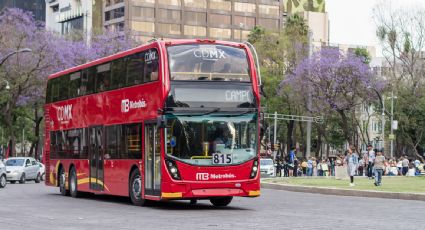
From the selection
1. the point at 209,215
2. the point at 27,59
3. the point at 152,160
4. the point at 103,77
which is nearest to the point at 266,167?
the point at 27,59

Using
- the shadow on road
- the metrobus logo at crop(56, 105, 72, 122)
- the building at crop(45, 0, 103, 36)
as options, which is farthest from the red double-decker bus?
the building at crop(45, 0, 103, 36)

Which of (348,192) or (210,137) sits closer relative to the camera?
(210,137)

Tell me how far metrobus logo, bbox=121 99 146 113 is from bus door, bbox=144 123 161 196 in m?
0.56

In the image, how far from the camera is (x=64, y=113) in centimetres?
2895

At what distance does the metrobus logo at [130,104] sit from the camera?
22516 millimetres

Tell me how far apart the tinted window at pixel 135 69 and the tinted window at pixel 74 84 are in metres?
4.38

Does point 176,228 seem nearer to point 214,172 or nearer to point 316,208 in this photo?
point 214,172

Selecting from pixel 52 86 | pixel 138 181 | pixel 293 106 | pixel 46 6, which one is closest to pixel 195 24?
pixel 46 6

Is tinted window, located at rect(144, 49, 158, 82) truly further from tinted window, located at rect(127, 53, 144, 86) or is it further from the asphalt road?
the asphalt road

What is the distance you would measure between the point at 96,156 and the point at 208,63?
6.04 meters

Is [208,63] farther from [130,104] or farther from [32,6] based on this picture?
[32,6]

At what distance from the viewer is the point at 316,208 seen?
904 inches

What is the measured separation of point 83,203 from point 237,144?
577cm

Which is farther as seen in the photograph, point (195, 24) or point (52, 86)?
point (195, 24)
